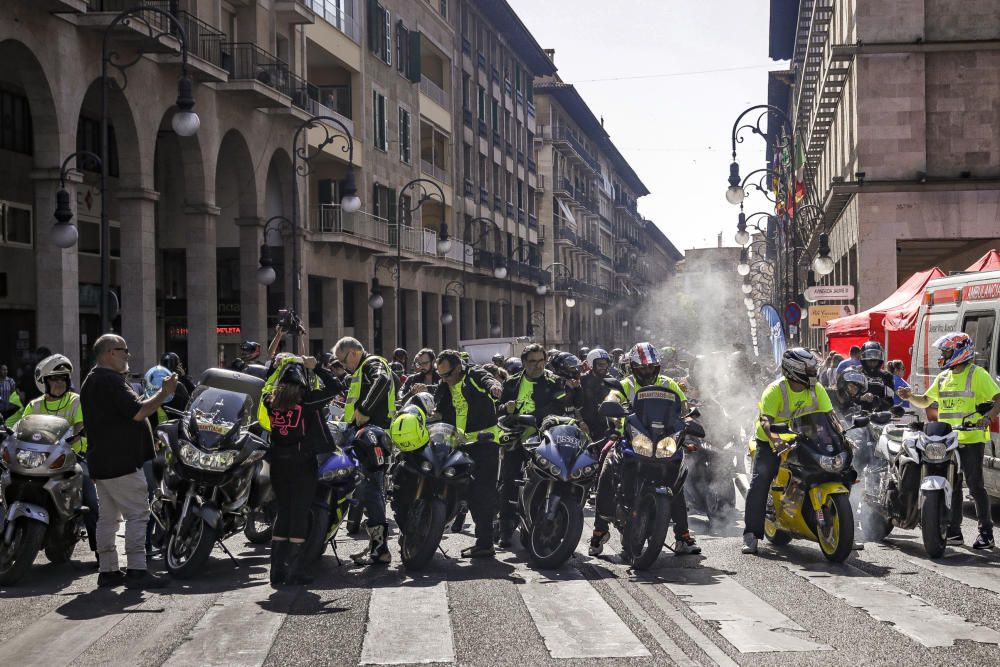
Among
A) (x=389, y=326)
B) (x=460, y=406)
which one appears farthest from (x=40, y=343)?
(x=389, y=326)

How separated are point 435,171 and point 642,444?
130 feet

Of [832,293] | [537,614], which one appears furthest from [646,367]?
[832,293]

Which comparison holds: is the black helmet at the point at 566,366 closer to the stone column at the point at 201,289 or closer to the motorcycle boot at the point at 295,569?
the motorcycle boot at the point at 295,569

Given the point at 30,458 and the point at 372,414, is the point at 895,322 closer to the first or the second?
the point at 372,414

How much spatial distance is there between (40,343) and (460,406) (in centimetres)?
1321

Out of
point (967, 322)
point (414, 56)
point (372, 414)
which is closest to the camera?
point (372, 414)

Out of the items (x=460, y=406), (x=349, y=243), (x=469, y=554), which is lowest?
(x=469, y=554)

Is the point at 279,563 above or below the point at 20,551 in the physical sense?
below

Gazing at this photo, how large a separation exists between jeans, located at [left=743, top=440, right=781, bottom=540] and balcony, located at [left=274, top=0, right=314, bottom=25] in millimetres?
24881

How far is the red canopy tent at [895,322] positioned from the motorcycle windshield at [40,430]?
14.0 metres

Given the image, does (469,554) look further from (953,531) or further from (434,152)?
(434,152)

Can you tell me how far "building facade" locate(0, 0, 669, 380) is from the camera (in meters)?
22.5

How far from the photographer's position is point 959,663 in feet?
20.9

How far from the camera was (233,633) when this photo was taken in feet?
24.4
